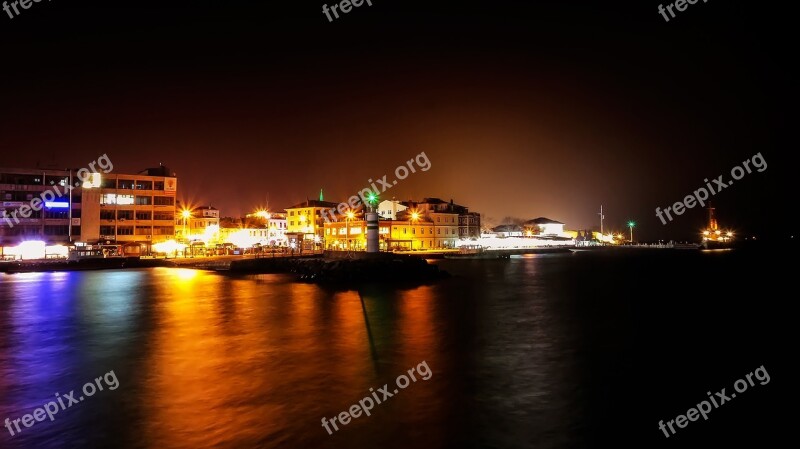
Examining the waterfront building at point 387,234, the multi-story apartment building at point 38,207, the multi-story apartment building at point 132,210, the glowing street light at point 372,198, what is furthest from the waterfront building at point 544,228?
the multi-story apartment building at point 38,207

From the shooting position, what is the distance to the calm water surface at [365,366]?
1028 cm

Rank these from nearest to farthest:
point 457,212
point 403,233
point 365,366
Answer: point 365,366 < point 403,233 < point 457,212

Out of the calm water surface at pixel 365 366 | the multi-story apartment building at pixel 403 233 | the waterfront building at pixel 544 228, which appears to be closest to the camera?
the calm water surface at pixel 365 366

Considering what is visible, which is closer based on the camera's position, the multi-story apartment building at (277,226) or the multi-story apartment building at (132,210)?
the multi-story apartment building at (132,210)

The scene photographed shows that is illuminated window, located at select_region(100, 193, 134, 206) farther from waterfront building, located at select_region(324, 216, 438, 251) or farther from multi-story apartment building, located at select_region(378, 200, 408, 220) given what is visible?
multi-story apartment building, located at select_region(378, 200, 408, 220)

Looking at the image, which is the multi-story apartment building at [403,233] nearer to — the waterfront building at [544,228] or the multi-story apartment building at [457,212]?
the multi-story apartment building at [457,212]

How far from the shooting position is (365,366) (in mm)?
15422

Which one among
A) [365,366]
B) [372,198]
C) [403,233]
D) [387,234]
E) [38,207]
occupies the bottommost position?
[365,366]

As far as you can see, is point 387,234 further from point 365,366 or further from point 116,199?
point 365,366

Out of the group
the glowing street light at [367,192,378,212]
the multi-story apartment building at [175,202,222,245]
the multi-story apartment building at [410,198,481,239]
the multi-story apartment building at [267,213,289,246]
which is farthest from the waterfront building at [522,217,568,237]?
the glowing street light at [367,192,378,212]

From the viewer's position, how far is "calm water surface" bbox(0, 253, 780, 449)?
10281mm

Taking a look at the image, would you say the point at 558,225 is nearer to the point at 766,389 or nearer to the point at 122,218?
the point at 122,218

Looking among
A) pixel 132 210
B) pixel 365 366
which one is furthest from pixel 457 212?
pixel 365 366

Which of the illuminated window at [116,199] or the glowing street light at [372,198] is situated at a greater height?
the illuminated window at [116,199]
